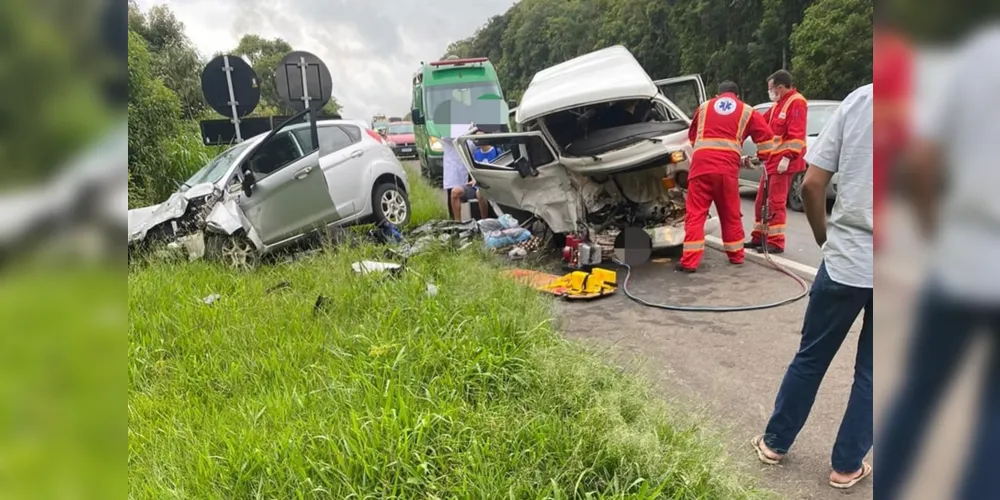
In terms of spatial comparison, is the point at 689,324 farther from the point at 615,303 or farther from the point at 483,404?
the point at 483,404

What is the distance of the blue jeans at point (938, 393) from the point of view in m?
0.51

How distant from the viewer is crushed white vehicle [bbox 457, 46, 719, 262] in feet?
16.5

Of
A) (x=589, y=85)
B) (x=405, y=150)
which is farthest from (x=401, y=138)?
(x=589, y=85)

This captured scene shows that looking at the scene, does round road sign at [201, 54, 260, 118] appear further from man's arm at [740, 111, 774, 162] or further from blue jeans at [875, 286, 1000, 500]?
blue jeans at [875, 286, 1000, 500]

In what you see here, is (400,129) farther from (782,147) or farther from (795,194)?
(782,147)

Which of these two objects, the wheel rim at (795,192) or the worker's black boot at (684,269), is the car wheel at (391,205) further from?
the wheel rim at (795,192)

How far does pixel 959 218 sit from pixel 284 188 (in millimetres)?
5813

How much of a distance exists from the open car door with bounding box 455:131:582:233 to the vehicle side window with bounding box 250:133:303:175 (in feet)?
5.73

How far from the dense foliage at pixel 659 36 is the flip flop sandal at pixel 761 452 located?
29.6 feet

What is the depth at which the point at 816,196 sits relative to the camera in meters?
2.19

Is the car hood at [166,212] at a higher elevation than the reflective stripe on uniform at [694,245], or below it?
higher

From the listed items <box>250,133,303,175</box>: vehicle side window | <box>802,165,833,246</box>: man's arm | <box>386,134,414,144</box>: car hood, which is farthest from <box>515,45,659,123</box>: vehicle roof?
<box>386,134,414,144</box>: car hood

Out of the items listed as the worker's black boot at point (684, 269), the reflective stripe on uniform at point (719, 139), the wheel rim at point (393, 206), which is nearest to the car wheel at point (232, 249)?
the wheel rim at point (393, 206)

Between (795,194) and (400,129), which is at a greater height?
(400,129)
